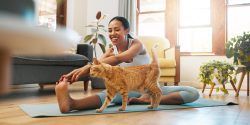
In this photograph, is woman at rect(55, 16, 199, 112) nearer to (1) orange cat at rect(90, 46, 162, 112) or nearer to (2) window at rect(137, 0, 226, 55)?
(1) orange cat at rect(90, 46, 162, 112)

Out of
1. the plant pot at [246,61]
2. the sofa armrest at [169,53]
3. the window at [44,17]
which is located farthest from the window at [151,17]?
the window at [44,17]

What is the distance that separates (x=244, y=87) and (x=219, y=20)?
3.49 ft

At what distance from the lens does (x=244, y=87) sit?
3.93 m

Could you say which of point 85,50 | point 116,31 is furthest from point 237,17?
point 116,31

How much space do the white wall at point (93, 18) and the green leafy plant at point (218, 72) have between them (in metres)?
1.36

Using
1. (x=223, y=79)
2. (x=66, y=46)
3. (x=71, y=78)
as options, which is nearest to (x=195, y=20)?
(x=223, y=79)

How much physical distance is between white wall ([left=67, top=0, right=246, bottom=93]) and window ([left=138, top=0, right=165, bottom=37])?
0.46 meters

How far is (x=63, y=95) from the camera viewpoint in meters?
1.33

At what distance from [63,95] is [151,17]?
353 centimetres

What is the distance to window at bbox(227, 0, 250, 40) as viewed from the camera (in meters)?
4.11

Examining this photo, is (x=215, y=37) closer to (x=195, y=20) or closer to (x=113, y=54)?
(x=195, y=20)

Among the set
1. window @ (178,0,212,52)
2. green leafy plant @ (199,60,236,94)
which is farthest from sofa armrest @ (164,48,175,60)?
green leafy plant @ (199,60,236,94)

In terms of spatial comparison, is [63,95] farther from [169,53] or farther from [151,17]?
[151,17]

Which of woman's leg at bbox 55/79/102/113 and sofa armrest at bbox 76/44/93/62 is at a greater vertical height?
sofa armrest at bbox 76/44/93/62
